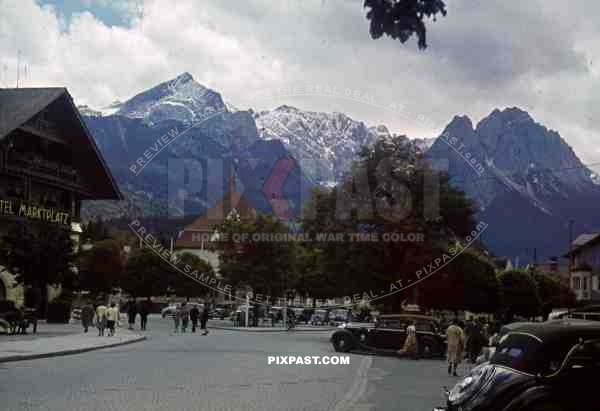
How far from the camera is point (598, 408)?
914cm

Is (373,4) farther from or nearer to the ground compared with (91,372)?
farther from the ground

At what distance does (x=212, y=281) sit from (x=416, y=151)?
50.4 meters

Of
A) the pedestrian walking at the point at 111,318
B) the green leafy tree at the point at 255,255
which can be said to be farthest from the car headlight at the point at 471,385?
the green leafy tree at the point at 255,255

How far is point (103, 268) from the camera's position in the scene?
8938 centimetres

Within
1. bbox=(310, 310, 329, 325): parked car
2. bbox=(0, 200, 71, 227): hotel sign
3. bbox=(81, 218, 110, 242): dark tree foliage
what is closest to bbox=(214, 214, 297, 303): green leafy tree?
bbox=(0, 200, 71, 227): hotel sign

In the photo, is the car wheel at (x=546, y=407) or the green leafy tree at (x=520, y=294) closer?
the car wheel at (x=546, y=407)

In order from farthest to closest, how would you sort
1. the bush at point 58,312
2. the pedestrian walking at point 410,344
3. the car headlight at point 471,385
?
the bush at point 58,312, the pedestrian walking at point 410,344, the car headlight at point 471,385

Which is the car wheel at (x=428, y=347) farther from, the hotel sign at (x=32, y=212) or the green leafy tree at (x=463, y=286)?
the hotel sign at (x=32, y=212)

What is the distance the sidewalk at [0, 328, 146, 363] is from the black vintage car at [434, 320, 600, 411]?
15372 millimetres

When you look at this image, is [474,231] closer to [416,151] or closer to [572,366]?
[416,151]

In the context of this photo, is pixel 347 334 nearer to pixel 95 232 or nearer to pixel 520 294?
pixel 520 294

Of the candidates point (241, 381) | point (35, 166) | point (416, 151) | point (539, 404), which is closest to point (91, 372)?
point (241, 381)

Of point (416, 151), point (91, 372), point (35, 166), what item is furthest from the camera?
point (35, 166)

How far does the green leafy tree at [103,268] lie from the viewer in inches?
3467
